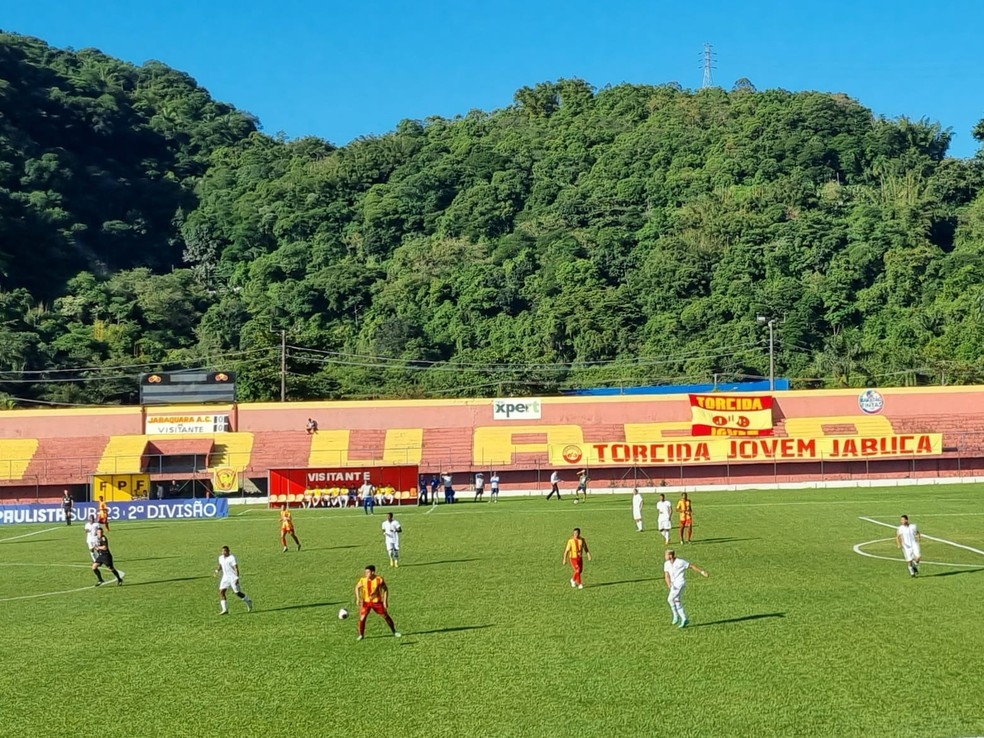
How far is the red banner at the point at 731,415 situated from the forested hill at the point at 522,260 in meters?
33.6

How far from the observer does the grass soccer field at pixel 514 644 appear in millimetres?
16578

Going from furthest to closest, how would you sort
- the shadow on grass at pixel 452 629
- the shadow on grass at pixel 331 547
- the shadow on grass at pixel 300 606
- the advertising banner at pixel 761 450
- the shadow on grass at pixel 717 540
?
the advertising banner at pixel 761 450 < the shadow on grass at pixel 331 547 < the shadow on grass at pixel 717 540 < the shadow on grass at pixel 300 606 < the shadow on grass at pixel 452 629

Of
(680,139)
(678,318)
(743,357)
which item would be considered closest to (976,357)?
(743,357)

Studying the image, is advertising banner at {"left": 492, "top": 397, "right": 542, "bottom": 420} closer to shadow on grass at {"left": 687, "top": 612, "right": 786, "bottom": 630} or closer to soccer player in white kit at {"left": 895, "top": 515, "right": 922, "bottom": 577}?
soccer player in white kit at {"left": 895, "top": 515, "right": 922, "bottom": 577}

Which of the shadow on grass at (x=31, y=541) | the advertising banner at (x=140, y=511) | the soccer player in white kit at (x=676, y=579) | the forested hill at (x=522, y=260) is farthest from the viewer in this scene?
the forested hill at (x=522, y=260)

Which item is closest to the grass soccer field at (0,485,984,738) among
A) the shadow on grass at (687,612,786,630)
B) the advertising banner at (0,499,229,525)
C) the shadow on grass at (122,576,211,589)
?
the shadow on grass at (687,612,786,630)

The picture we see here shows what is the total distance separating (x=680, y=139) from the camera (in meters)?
182

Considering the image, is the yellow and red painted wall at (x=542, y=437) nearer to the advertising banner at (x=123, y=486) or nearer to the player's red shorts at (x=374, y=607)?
the advertising banner at (x=123, y=486)

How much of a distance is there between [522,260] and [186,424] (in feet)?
269

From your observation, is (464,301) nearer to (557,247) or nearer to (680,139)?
(557,247)

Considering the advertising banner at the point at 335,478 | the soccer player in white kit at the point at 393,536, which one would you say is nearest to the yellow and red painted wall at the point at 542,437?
the advertising banner at the point at 335,478

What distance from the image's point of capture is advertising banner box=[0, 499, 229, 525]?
185 feet

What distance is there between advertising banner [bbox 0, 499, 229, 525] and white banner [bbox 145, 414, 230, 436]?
1887 cm

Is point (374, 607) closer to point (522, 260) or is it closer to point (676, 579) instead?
point (676, 579)
